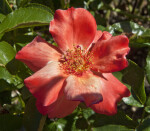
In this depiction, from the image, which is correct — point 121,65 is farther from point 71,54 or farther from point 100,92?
point 71,54

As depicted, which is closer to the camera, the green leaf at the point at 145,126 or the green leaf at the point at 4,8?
the green leaf at the point at 145,126

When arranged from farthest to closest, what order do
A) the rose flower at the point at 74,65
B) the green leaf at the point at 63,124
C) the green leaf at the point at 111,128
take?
the green leaf at the point at 63,124, the green leaf at the point at 111,128, the rose flower at the point at 74,65

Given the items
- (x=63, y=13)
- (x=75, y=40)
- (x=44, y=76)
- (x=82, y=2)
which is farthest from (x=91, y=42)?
(x=82, y=2)

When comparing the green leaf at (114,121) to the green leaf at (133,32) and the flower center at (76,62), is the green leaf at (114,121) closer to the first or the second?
the flower center at (76,62)

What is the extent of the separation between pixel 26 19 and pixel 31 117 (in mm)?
415

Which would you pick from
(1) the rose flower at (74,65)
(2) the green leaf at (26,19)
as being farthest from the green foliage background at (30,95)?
(1) the rose flower at (74,65)

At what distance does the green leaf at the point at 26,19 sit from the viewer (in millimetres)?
1029

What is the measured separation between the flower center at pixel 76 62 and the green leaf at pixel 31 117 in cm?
21

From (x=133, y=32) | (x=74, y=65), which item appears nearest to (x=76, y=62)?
(x=74, y=65)

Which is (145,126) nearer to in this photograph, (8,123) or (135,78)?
(135,78)

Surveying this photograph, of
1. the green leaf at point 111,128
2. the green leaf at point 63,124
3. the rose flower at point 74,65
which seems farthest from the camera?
the green leaf at point 63,124

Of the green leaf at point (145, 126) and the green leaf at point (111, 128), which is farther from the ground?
the green leaf at point (145, 126)

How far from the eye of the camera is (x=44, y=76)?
94cm

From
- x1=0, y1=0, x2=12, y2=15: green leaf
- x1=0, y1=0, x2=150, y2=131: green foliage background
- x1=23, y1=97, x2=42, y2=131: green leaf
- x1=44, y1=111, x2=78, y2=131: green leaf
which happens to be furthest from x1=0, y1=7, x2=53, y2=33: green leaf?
x1=44, y1=111, x2=78, y2=131: green leaf
